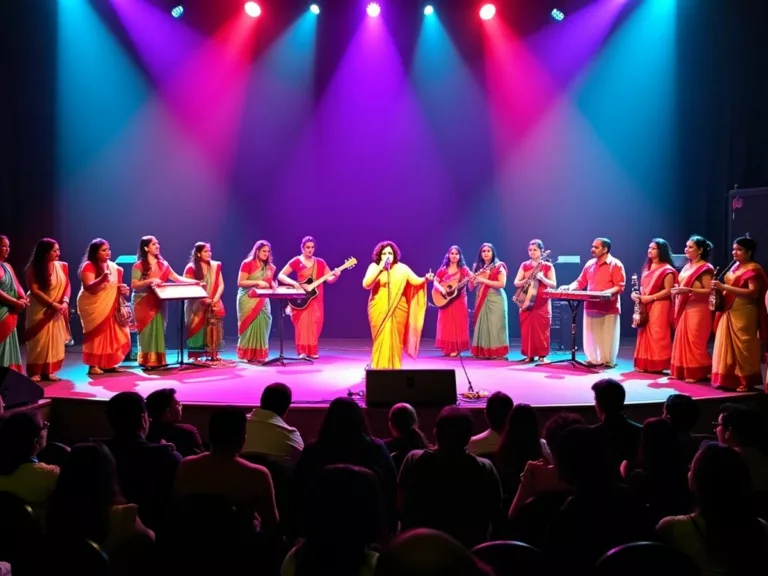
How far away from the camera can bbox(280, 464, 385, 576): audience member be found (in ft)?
6.46

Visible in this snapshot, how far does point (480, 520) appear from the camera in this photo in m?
3.20

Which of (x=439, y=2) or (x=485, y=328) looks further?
(x=439, y=2)

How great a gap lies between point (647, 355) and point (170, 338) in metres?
7.37

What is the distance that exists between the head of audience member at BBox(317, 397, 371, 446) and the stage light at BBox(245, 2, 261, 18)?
9.97 meters

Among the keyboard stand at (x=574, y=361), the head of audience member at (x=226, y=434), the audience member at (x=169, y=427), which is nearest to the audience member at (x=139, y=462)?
the head of audience member at (x=226, y=434)

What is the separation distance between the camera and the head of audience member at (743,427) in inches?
149

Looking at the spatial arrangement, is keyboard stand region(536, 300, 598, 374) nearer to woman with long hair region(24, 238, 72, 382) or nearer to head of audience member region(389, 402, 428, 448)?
head of audience member region(389, 402, 428, 448)

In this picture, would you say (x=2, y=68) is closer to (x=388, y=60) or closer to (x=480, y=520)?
(x=388, y=60)

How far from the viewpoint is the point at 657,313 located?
902 centimetres

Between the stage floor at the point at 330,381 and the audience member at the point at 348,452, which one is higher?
the audience member at the point at 348,452

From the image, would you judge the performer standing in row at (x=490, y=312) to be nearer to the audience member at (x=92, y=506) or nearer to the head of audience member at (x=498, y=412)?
the head of audience member at (x=498, y=412)

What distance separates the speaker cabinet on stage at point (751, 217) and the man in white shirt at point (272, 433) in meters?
8.05

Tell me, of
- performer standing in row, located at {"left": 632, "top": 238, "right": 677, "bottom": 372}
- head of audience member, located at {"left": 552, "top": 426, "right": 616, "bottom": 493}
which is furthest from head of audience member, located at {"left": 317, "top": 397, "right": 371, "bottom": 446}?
performer standing in row, located at {"left": 632, "top": 238, "right": 677, "bottom": 372}

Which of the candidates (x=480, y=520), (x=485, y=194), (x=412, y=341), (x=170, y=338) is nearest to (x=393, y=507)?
(x=480, y=520)
